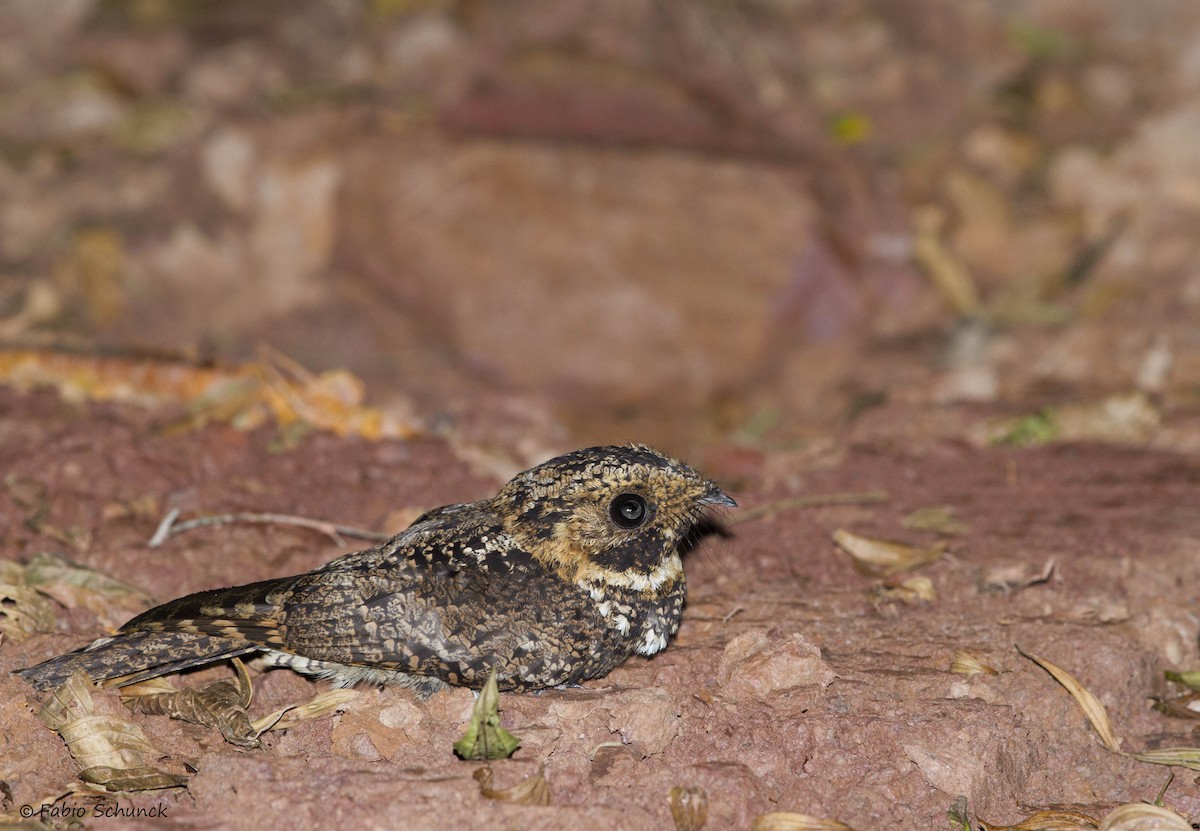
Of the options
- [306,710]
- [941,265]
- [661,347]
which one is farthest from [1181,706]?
[941,265]

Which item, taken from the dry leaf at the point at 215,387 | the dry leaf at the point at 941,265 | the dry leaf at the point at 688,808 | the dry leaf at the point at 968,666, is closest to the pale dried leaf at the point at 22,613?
the dry leaf at the point at 215,387

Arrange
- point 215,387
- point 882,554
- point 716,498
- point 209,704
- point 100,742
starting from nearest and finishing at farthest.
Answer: point 100,742, point 209,704, point 716,498, point 882,554, point 215,387

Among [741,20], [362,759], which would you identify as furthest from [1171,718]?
[741,20]

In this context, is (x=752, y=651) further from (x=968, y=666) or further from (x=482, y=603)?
(x=482, y=603)

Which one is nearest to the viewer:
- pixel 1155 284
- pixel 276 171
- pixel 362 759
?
pixel 362 759

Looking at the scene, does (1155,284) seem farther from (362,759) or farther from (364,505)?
(362,759)

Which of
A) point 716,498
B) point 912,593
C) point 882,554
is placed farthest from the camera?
point 882,554
